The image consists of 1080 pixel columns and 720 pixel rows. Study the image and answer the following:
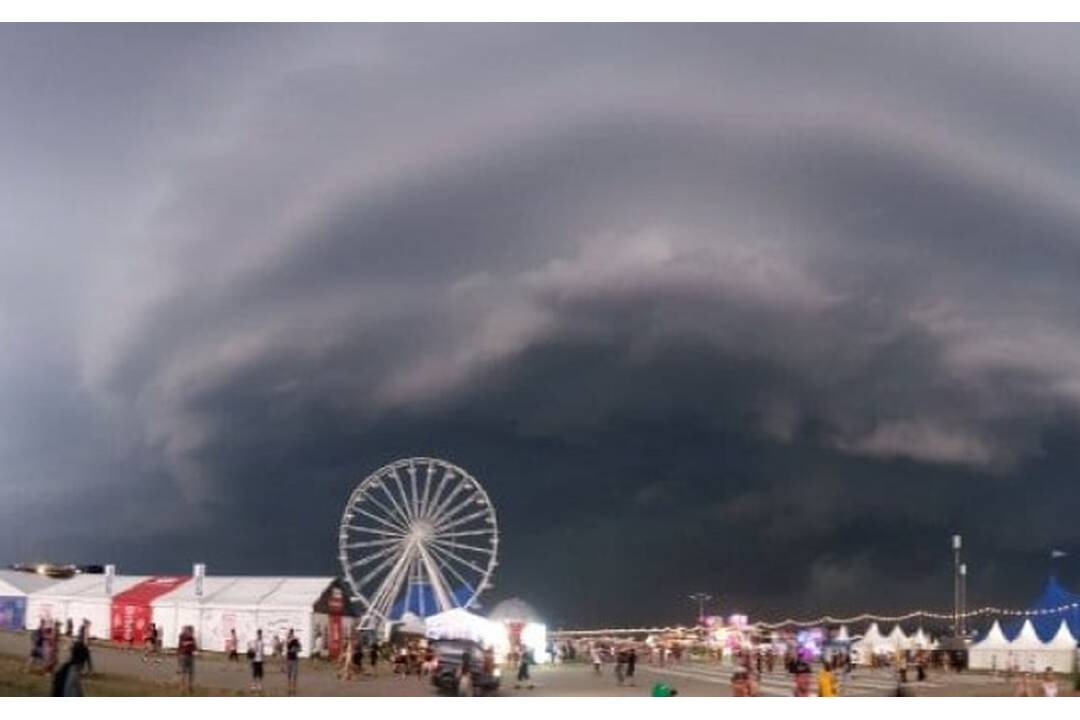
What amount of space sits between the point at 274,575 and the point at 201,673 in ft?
4.94

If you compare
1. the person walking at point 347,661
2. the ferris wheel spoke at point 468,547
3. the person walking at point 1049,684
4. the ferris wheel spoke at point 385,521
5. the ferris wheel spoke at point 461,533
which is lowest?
the person walking at point 1049,684

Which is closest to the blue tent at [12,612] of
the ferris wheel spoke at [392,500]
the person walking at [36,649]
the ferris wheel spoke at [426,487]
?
the person walking at [36,649]

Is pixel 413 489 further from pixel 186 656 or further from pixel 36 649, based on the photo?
pixel 36 649

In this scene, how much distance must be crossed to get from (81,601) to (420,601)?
4.45m

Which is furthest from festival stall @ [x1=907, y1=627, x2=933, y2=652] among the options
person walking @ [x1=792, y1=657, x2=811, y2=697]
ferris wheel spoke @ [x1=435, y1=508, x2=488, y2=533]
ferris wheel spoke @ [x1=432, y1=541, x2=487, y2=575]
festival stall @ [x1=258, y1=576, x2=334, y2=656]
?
festival stall @ [x1=258, y1=576, x2=334, y2=656]

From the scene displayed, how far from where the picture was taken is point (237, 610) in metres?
17.3

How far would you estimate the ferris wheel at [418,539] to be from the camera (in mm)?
Result: 18516

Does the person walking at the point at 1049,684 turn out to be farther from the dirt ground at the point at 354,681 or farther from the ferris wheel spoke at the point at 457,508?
the ferris wheel spoke at the point at 457,508

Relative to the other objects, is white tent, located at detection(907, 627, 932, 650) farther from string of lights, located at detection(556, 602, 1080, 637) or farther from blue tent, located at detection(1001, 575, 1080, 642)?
blue tent, located at detection(1001, 575, 1080, 642)

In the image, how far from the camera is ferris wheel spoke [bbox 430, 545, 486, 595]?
64.0 feet

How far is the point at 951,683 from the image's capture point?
17703 millimetres

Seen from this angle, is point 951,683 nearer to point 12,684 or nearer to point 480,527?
point 480,527

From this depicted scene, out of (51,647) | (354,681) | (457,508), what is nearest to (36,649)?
(51,647)
